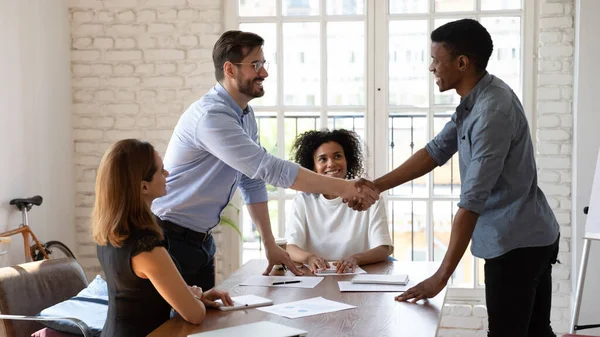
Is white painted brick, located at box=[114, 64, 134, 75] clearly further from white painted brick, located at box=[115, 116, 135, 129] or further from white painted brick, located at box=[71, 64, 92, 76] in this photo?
white painted brick, located at box=[115, 116, 135, 129]

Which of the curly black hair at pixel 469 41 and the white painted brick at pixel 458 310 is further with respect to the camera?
the white painted brick at pixel 458 310

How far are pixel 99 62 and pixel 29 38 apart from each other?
0.51m

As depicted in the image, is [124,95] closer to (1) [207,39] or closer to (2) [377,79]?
(1) [207,39]

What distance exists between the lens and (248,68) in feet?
10.00

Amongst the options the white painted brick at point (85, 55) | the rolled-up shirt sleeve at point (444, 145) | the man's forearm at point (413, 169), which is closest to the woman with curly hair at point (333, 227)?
the man's forearm at point (413, 169)

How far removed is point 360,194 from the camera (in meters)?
3.27

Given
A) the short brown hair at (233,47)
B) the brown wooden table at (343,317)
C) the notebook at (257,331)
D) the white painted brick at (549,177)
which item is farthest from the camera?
the white painted brick at (549,177)

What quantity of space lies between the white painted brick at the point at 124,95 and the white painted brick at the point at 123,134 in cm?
21

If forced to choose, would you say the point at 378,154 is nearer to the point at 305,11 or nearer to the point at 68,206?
the point at 305,11

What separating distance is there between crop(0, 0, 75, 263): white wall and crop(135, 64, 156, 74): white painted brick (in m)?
0.47

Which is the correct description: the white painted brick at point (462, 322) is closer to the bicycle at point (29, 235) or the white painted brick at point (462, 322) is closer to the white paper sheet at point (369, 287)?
the white paper sheet at point (369, 287)

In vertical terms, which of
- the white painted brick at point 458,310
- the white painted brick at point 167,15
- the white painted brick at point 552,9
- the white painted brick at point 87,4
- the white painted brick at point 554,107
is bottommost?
the white painted brick at point 458,310

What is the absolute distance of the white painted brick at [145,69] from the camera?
4.95m

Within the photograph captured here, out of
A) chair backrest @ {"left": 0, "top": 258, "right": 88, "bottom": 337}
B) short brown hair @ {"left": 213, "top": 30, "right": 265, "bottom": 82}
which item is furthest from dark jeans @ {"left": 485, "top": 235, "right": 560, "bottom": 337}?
chair backrest @ {"left": 0, "top": 258, "right": 88, "bottom": 337}
